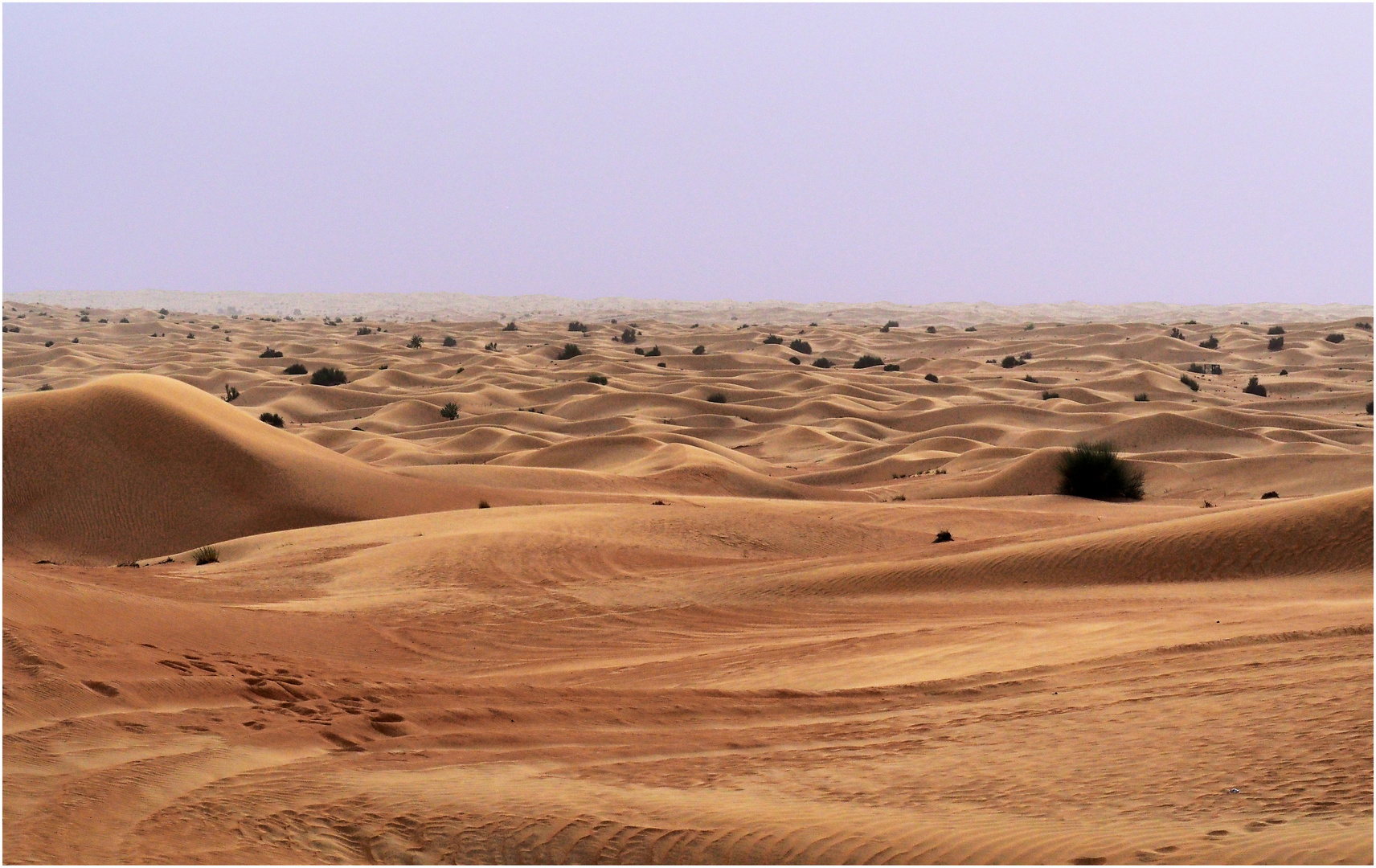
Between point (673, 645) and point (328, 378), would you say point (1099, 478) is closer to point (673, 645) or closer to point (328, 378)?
point (673, 645)

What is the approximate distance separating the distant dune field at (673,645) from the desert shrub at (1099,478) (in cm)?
91

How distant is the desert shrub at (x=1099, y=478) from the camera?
22.9m

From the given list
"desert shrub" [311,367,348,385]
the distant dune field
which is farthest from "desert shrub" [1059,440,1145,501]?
"desert shrub" [311,367,348,385]

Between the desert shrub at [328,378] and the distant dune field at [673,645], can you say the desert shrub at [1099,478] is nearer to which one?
the distant dune field at [673,645]

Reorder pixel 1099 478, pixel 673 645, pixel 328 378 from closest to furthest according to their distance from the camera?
pixel 673 645 < pixel 1099 478 < pixel 328 378

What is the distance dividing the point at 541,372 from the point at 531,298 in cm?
12019

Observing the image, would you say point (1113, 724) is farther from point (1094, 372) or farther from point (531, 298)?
point (531, 298)

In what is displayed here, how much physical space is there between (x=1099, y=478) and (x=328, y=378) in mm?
29298

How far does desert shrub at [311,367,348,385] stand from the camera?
43.5 metres

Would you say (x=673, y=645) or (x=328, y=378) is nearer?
(x=673, y=645)

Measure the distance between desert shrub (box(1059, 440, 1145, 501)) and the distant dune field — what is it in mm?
907

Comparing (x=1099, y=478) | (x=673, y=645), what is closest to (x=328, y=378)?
(x=1099, y=478)

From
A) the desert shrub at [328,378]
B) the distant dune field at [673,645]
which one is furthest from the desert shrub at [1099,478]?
the desert shrub at [328,378]

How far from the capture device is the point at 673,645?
11562mm
